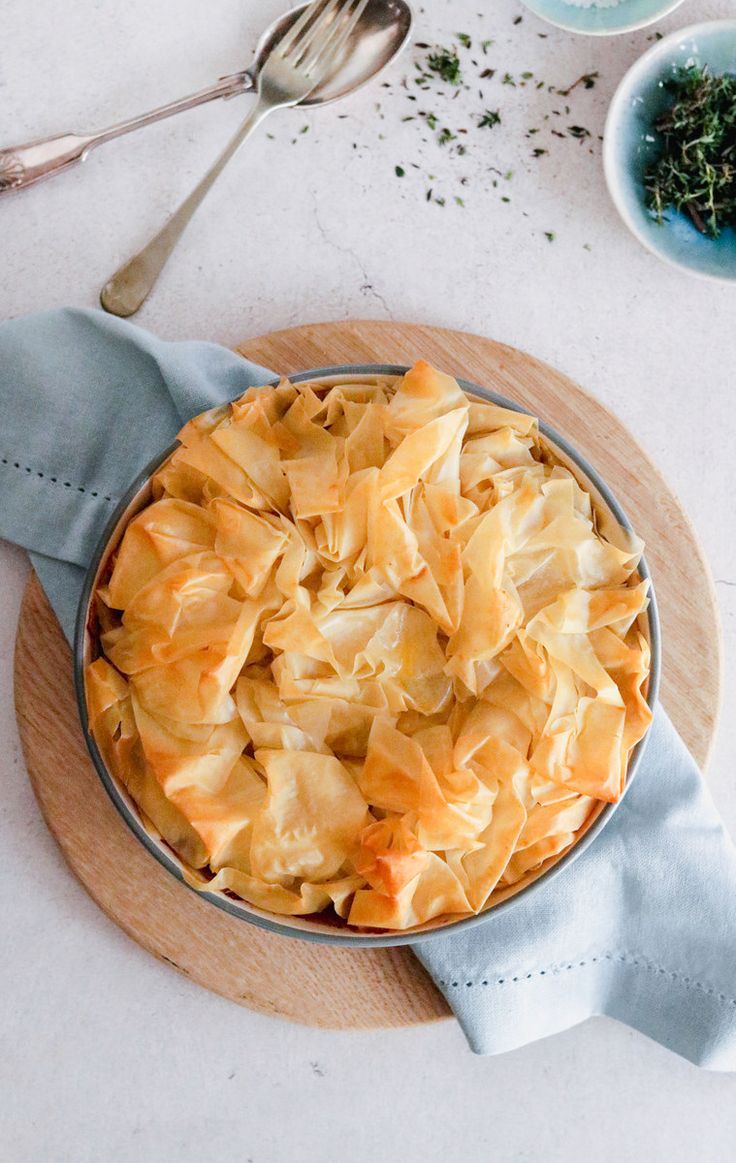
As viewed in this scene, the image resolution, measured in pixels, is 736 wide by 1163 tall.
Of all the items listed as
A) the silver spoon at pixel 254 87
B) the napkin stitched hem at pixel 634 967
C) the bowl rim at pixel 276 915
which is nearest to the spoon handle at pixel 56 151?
the silver spoon at pixel 254 87

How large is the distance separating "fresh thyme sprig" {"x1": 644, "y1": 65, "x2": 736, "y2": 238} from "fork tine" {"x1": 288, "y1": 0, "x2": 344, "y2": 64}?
0.40m

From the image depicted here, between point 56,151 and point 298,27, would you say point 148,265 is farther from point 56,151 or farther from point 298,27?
point 298,27

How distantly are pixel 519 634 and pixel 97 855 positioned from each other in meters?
0.54

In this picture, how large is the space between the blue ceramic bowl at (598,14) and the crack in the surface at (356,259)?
13.8 inches

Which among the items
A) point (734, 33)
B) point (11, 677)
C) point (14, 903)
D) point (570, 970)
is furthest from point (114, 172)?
point (570, 970)

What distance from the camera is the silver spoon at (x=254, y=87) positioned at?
1181 millimetres

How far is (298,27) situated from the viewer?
1.18 meters

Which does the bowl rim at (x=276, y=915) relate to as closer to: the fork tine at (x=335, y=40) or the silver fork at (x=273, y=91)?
the silver fork at (x=273, y=91)

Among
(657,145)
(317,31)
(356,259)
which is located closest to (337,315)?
(356,259)

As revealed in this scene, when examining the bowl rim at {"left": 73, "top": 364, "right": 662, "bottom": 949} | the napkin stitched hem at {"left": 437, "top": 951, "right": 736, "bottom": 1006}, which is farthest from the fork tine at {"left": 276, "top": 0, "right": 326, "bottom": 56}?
the napkin stitched hem at {"left": 437, "top": 951, "right": 736, "bottom": 1006}

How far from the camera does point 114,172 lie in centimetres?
122

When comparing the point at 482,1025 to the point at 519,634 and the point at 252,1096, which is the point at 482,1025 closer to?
the point at 252,1096

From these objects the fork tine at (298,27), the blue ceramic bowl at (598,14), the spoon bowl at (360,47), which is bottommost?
the blue ceramic bowl at (598,14)

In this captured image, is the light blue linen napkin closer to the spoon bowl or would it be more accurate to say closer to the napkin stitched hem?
the napkin stitched hem
